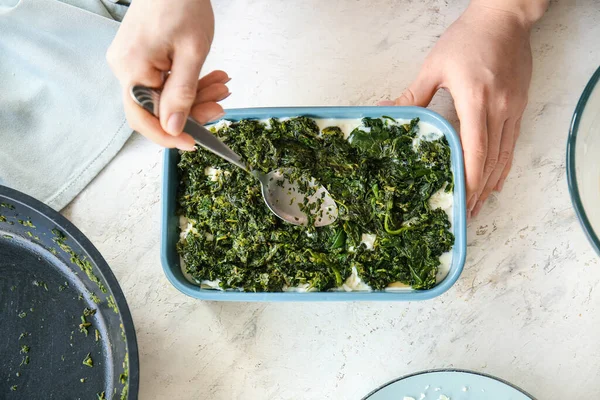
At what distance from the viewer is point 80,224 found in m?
2.18

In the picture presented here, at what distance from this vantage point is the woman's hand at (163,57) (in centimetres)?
145

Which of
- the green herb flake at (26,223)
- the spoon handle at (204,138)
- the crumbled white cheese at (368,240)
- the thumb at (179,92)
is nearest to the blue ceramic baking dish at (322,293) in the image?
the crumbled white cheese at (368,240)

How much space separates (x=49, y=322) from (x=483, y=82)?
182 centimetres

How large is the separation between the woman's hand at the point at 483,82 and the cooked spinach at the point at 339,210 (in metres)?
0.12

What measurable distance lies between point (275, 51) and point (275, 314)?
1053 millimetres

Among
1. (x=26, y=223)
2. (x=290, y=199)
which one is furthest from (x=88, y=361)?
(x=290, y=199)

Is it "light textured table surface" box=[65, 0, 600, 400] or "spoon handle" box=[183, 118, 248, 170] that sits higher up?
"spoon handle" box=[183, 118, 248, 170]

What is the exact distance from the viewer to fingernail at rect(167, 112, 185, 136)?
4.61 feet

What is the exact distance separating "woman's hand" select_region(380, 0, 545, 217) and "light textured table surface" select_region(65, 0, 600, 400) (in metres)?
0.14

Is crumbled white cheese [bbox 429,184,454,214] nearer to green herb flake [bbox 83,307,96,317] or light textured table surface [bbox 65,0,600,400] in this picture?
light textured table surface [bbox 65,0,600,400]

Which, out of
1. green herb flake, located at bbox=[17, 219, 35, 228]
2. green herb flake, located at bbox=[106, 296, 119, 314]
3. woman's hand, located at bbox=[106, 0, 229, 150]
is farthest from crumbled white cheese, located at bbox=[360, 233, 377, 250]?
green herb flake, located at bbox=[17, 219, 35, 228]

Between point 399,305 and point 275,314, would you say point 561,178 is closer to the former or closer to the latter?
point 399,305

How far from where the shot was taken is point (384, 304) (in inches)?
83.0

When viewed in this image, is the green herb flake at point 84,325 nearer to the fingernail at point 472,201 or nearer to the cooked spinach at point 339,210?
the cooked spinach at point 339,210
